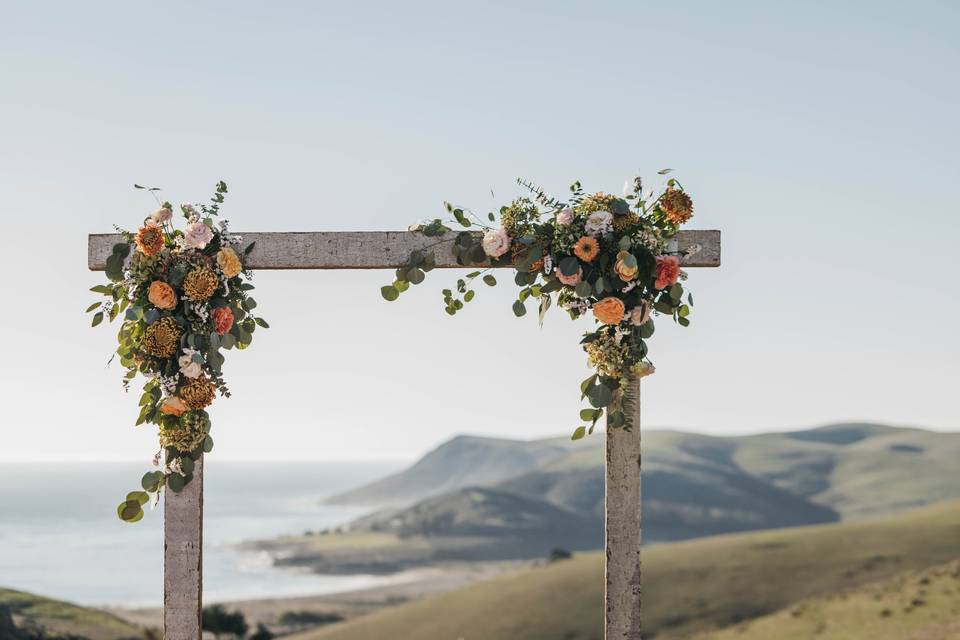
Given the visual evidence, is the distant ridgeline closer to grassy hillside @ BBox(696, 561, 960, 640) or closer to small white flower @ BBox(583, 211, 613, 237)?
grassy hillside @ BBox(696, 561, 960, 640)

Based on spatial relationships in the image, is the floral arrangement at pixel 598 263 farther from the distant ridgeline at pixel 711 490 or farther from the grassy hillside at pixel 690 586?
the distant ridgeline at pixel 711 490

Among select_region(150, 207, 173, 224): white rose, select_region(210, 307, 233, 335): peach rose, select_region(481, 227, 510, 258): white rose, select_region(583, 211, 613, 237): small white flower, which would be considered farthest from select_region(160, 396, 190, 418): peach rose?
select_region(583, 211, 613, 237): small white flower

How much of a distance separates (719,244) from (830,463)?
141 meters

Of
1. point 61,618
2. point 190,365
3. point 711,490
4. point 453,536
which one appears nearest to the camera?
point 190,365

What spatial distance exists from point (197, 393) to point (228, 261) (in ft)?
2.49

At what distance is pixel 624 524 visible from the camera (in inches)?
230

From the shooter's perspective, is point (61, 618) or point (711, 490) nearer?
point (61, 618)

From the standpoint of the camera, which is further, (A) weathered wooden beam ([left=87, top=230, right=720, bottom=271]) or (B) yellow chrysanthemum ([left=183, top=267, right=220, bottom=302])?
(A) weathered wooden beam ([left=87, top=230, right=720, bottom=271])

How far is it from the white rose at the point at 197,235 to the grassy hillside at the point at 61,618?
25.6ft

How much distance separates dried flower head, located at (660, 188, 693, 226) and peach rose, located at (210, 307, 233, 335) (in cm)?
254

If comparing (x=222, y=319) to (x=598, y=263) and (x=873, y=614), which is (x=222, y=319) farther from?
(x=873, y=614)

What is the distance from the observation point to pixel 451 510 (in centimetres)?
9850

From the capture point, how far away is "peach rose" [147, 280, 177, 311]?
19.3 ft

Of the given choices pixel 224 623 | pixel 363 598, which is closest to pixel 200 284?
pixel 224 623
